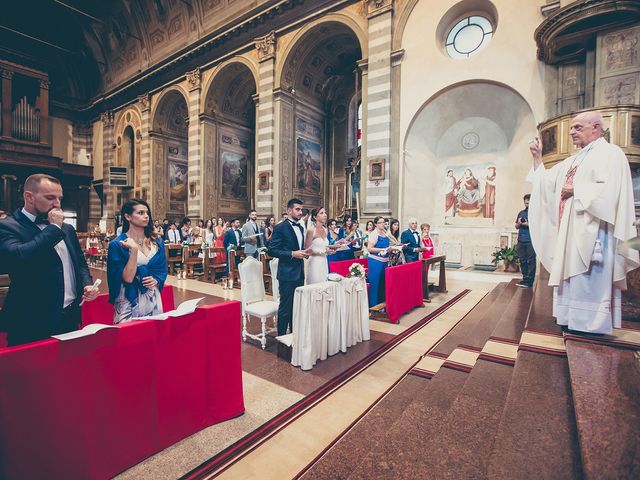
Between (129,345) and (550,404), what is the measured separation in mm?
2464

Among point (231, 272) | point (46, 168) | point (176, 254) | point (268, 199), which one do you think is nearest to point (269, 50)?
point (268, 199)

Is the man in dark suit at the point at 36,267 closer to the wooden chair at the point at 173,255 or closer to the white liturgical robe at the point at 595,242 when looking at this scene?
the white liturgical robe at the point at 595,242

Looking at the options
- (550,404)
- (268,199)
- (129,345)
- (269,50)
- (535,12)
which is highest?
(269,50)

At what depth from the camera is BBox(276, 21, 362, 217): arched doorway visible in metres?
12.5

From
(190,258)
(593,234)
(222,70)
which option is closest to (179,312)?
(593,234)

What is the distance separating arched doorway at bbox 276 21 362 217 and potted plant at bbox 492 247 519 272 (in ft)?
24.8

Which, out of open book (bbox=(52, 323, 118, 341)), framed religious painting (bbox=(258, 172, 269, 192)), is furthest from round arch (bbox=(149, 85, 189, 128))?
open book (bbox=(52, 323, 118, 341))

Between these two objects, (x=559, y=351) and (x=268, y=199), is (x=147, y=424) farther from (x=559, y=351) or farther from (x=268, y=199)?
(x=268, y=199)

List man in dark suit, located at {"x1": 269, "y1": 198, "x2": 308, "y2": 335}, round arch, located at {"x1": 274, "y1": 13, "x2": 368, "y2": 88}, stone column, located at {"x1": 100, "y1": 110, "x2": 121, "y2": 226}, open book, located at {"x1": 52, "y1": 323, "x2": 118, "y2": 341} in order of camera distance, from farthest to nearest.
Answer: stone column, located at {"x1": 100, "y1": 110, "x2": 121, "y2": 226} < round arch, located at {"x1": 274, "y1": 13, "x2": 368, "y2": 88} < man in dark suit, located at {"x1": 269, "y1": 198, "x2": 308, "y2": 335} < open book, located at {"x1": 52, "y1": 323, "x2": 118, "y2": 341}

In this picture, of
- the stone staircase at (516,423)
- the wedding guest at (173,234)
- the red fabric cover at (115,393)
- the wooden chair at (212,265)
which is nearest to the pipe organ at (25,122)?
the wedding guest at (173,234)

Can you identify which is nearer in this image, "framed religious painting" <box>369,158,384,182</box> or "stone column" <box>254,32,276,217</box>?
"framed religious painting" <box>369,158,384,182</box>

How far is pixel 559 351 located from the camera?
2.45 meters

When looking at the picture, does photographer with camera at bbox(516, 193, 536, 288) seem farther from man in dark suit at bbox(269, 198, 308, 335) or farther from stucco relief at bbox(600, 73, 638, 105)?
man in dark suit at bbox(269, 198, 308, 335)

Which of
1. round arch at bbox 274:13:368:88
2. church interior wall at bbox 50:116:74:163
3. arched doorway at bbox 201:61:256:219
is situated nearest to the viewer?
round arch at bbox 274:13:368:88
